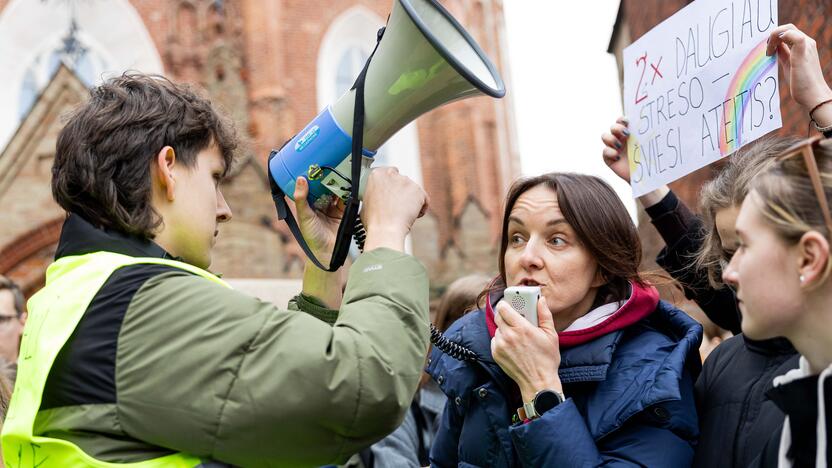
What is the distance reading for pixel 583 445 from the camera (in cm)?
211

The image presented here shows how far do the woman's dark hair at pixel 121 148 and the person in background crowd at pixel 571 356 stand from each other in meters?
1.01

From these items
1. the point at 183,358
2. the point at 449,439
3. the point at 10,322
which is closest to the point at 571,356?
the point at 449,439

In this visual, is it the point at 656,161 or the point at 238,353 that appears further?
the point at 656,161

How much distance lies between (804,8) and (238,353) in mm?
4128

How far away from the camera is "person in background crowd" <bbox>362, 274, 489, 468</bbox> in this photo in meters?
3.23

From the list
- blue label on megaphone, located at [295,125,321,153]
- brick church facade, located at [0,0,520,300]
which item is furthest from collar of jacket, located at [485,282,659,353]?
brick church facade, located at [0,0,520,300]

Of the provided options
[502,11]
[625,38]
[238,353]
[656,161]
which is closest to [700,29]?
[656,161]

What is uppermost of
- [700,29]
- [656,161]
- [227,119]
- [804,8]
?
[804,8]

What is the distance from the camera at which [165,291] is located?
180cm

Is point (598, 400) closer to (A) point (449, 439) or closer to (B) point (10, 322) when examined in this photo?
(A) point (449, 439)

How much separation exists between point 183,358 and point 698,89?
196cm

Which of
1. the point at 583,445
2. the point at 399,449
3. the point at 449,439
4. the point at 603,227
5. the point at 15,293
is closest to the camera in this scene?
the point at 583,445

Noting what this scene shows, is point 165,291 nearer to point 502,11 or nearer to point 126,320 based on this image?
point 126,320

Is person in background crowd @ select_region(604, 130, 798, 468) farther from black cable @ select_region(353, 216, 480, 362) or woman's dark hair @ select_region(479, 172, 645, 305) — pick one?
black cable @ select_region(353, 216, 480, 362)
